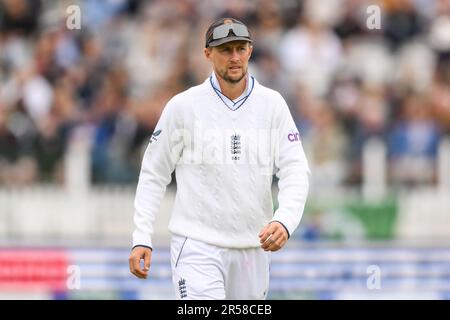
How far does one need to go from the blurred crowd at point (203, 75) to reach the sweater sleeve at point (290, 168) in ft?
19.8

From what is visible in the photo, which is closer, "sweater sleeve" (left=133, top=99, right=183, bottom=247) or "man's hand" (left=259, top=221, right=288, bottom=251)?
"man's hand" (left=259, top=221, right=288, bottom=251)

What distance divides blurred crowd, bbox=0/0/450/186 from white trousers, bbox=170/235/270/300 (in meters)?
6.05

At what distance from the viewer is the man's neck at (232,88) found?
841cm

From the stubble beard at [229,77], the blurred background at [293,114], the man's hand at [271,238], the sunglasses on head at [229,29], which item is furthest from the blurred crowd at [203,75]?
the man's hand at [271,238]

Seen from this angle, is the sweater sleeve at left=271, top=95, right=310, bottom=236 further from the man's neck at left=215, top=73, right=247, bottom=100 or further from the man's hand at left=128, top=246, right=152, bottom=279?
the man's hand at left=128, top=246, right=152, bottom=279

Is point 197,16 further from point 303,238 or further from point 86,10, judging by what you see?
point 303,238

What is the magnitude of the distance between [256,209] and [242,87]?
0.78 metres

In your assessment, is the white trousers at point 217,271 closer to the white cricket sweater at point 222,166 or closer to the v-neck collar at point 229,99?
the white cricket sweater at point 222,166

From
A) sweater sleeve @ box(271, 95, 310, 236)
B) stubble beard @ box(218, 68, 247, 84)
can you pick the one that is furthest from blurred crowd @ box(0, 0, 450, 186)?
stubble beard @ box(218, 68, 247, 84)

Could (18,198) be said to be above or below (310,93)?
below

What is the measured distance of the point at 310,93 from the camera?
15.6 meters

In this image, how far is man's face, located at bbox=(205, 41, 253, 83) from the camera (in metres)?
8.27

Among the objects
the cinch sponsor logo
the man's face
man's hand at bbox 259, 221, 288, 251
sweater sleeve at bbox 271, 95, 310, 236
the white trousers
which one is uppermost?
the man's face
